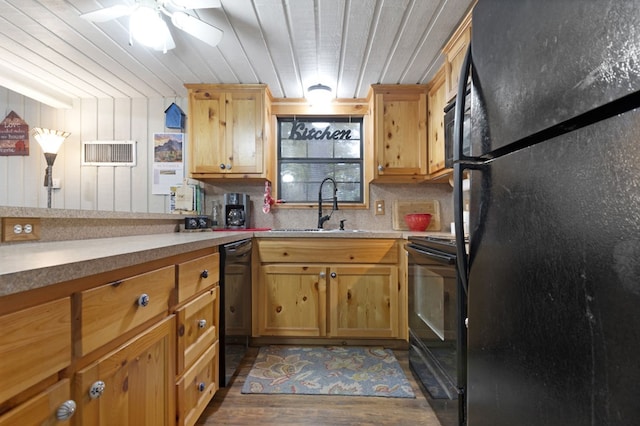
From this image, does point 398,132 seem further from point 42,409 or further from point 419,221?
point 42,409

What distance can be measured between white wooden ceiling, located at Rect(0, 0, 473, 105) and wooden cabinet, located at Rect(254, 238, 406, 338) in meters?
1.38

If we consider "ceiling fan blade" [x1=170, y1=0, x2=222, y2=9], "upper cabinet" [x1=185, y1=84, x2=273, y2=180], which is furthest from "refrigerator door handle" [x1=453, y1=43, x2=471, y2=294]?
"upper cabinet" [x1=185, y1=84, x2=273, y2=180]

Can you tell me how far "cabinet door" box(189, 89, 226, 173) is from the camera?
2.51 metres

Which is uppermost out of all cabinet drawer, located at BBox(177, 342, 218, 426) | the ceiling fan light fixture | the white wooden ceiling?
the white wooden ceiling

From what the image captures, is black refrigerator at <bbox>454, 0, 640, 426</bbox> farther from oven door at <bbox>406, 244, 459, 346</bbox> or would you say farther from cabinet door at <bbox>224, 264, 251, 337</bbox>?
cabinet door at <bbox>224, 264, 251, 337</bbox>

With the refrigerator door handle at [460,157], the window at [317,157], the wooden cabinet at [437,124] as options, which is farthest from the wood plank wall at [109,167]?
the refrigerator door handle at [460,157]

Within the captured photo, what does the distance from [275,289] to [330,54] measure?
1.81 metres

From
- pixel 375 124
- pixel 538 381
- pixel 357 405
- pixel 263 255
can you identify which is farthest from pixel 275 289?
pixel 538 381

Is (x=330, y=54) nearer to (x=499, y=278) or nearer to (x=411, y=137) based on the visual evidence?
(x=411, y=137)

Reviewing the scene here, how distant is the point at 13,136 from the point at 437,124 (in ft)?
11.8

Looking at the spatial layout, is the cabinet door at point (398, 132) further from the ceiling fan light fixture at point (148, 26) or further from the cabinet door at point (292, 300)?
the ceiling fan light fixture at point (148, 26)

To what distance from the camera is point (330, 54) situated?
205cm

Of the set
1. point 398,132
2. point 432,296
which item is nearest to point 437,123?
point 398,132

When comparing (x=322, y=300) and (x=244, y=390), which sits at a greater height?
(x=322, y=300)
